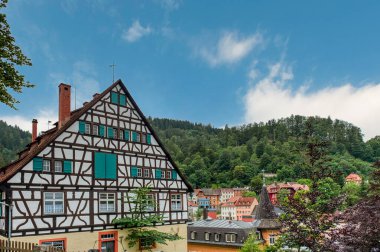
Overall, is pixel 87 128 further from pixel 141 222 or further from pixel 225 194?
pixel 225 194

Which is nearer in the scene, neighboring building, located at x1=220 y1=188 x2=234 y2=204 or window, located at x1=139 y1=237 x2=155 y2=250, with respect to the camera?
window, located at x1=139 y1=237 x2=155 y2=250

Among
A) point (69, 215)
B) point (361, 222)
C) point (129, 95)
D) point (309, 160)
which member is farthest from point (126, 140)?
point (361, 222)

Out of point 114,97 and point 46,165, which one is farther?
point 114,97

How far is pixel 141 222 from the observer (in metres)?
21.0

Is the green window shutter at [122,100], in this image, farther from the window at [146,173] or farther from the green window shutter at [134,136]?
the window at [146,173]

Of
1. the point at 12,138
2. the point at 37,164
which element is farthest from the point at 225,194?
the point at 37,164

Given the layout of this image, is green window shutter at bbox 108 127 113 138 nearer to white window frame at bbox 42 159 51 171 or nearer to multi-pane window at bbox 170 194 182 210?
white window frame at bbox 42 159 51 171

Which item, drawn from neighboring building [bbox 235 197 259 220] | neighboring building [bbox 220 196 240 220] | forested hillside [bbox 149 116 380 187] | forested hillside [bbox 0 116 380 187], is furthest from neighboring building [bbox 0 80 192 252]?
forested hillside [bbox 0 116 380 187]

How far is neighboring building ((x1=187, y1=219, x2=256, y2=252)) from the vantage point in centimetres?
3161

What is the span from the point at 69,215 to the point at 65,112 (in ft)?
18.9

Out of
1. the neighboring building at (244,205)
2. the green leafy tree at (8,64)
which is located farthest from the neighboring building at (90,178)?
the neighboring building at (244,205)

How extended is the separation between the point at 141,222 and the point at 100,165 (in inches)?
160

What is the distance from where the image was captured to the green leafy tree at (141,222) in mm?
20984

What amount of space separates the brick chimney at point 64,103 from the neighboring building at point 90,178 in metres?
0.06
